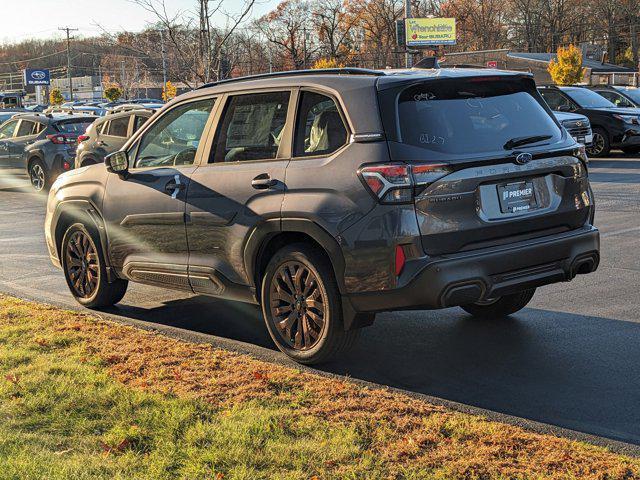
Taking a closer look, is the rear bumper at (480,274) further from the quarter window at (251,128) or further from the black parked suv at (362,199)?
the quarter window at (251,128)

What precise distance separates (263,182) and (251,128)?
569 mm

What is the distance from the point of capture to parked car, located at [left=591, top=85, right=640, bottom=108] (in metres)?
24.7

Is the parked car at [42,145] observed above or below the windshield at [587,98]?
below

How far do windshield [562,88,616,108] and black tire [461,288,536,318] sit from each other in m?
17.4

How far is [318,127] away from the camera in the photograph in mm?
5715

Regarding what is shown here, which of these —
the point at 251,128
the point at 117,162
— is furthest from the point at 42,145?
the point at 251,128

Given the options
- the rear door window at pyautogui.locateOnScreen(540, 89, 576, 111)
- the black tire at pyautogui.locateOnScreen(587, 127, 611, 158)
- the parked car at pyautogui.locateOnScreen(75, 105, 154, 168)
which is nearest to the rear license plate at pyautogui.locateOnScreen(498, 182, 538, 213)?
the parked car at pyautogui.locateOnScreen(75, 105, 154, 168)

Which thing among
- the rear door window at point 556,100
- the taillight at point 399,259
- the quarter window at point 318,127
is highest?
the rear door window at point 556,100

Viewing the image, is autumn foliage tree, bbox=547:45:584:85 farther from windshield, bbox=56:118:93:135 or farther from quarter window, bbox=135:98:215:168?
quarter window, bbox=135:98:215:168

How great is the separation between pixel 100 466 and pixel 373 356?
2.45m

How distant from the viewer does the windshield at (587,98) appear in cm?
2309

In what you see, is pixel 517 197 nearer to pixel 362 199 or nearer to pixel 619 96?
pixel 362 199

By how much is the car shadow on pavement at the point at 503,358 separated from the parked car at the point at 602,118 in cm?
1680

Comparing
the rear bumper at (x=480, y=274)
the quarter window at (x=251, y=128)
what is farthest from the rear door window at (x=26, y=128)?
the rear bumper at (x=480, y=274)
